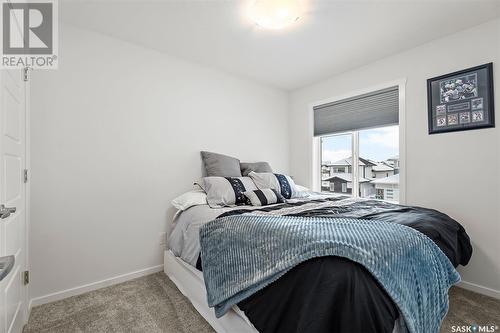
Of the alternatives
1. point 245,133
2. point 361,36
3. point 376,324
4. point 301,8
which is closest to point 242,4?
point 301,8

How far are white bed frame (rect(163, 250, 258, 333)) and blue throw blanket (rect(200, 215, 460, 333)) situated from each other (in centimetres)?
13

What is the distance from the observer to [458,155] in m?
2.24

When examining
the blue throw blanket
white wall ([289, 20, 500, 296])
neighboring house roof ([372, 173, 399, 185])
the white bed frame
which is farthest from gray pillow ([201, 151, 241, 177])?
white wall ([289, 20, 500, 296])

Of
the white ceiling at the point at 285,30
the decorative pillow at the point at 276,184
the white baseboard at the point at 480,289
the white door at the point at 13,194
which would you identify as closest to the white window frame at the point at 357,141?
the white ceiling at the point at 285,30

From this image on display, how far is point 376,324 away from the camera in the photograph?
33.9 inches

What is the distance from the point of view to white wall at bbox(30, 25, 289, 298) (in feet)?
6.41

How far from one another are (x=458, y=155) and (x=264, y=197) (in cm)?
191

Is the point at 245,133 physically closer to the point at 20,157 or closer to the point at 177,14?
the point at 177,14

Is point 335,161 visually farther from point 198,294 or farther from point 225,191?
point 198,294

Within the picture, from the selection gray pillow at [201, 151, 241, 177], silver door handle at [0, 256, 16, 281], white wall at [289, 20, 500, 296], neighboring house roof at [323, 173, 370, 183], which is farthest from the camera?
neighboring house roof at [323, 173, 370, 183]

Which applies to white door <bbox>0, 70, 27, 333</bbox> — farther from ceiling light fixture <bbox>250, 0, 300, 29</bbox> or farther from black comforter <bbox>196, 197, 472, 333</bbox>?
ceiling light fixture <bbox>250, 0, 300, 29</bbox>
